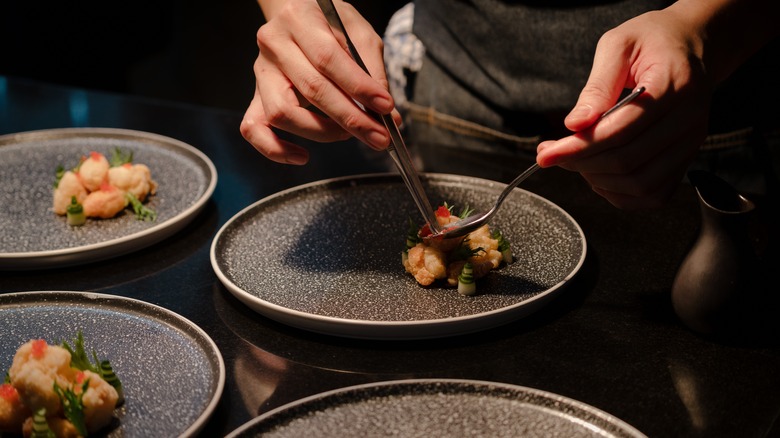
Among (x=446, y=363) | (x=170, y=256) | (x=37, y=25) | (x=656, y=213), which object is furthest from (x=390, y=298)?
(x=37, y=25)

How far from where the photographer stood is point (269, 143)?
53.4 inches

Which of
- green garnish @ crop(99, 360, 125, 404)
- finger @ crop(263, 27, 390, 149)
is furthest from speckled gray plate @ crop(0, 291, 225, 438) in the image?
finger @ crop(263, 27, 390, 149)

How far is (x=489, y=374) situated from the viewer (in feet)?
3.43

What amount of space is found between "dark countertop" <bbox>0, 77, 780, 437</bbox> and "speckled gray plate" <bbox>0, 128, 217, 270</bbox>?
44 millimetres

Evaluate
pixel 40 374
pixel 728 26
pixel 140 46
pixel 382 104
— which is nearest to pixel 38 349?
pixel 40 374

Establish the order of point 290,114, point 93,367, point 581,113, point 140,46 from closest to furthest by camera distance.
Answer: point 93,367
point 581,113
point 290,114
point 140,46

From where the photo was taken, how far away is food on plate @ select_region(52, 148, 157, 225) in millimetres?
1511

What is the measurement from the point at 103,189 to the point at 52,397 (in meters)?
0.72

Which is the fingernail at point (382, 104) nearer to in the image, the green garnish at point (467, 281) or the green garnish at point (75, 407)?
the green garnish at point (467, 281)

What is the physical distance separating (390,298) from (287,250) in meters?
0.27

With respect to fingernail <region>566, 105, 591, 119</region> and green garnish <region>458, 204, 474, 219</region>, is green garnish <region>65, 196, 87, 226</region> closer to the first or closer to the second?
green garnish <region>458, 204, 474, 219</region>

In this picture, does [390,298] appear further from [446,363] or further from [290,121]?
[290,121]

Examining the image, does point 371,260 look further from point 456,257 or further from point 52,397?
point 52,397

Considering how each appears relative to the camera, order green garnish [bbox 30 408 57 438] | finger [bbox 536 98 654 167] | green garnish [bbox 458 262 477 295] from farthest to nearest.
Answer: green garnish [bbox 458 262 477 295] → finger [bbox 536 98 654 167] → green garnish [bbox 30 408 57 438]
